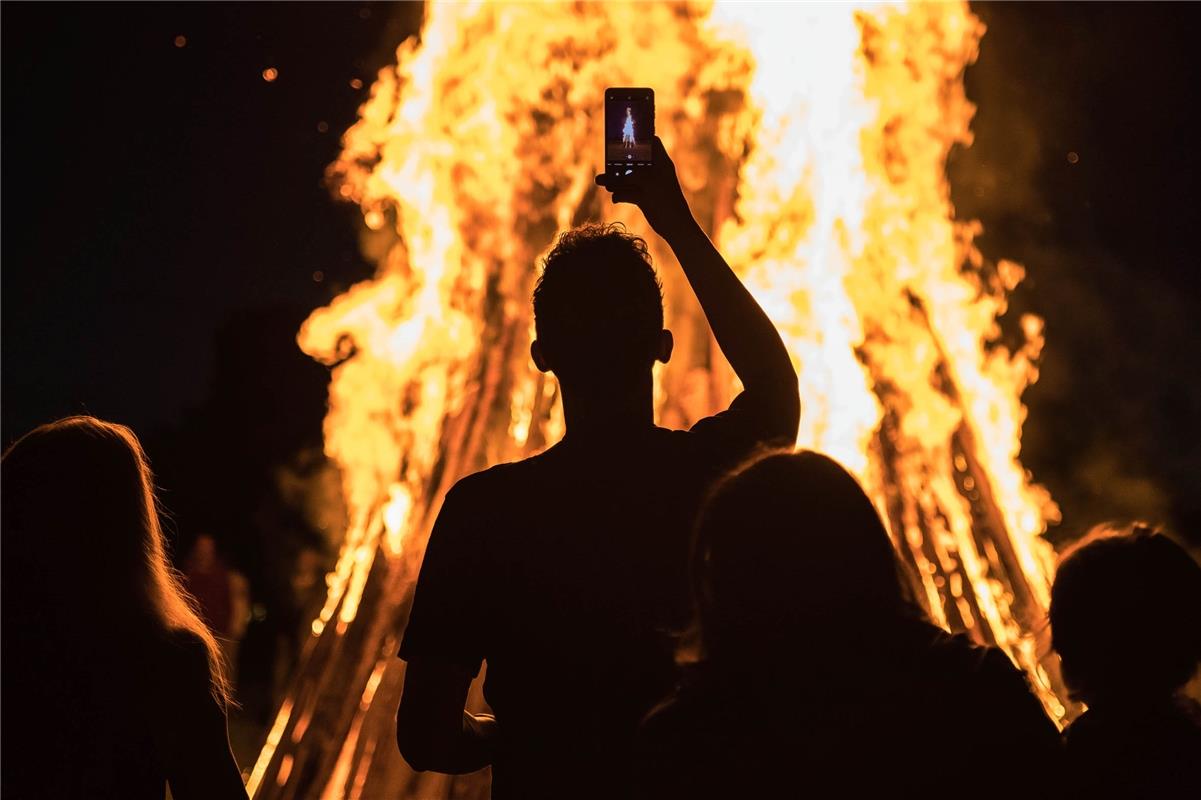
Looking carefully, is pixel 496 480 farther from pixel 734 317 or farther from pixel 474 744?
pixel 734 317

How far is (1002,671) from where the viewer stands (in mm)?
1713

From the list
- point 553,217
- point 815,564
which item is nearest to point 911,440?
point 553,217

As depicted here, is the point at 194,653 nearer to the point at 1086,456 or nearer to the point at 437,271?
the point at 437,271

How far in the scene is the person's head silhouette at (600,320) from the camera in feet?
6.87

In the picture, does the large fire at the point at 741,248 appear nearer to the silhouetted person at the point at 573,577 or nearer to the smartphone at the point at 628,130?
the smartphone at the point at 628,130

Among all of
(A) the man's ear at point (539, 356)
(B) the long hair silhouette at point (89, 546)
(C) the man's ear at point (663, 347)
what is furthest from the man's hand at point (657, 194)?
(B) the long hair silhouette at point (89, 546)

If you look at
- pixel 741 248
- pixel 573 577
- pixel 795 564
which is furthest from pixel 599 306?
pixel 741 248

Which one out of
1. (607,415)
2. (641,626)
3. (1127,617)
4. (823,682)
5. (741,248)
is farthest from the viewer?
(741,248)

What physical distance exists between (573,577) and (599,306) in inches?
18.2

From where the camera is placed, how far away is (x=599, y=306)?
210 centimetres

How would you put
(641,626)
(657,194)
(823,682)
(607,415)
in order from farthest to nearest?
1. (657,194)
2. (607,415)
3. (641,626)
4. (823,682)

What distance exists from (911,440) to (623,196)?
26.8 ft

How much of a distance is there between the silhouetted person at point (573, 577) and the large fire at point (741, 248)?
694 cm

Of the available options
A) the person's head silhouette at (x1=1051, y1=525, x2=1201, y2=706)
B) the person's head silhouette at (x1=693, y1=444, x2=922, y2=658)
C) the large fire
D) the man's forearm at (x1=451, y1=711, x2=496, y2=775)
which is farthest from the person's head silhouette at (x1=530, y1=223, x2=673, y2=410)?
the large fire
